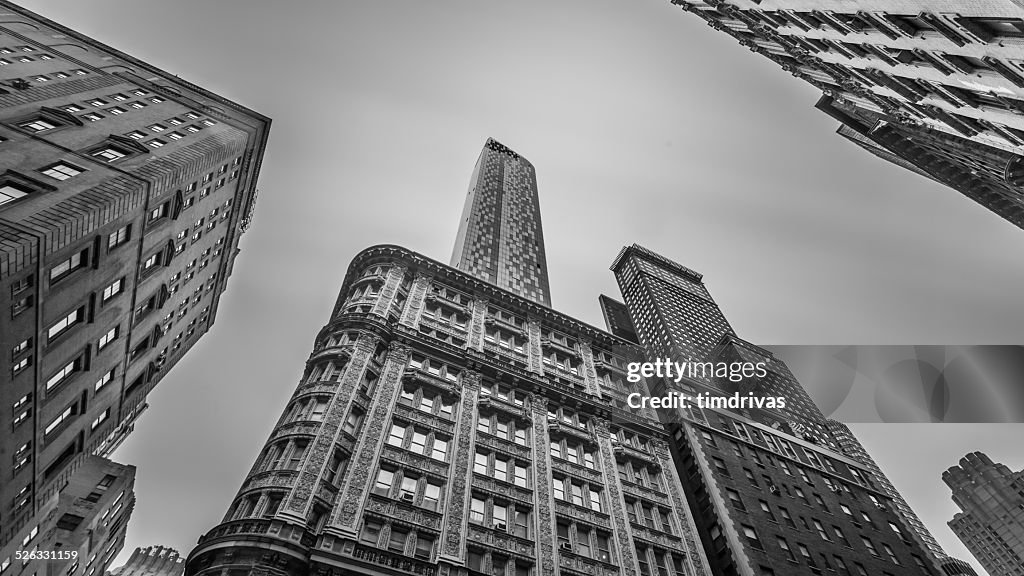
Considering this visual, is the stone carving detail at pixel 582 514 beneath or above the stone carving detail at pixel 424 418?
beneath

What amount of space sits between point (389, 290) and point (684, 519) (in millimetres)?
35326

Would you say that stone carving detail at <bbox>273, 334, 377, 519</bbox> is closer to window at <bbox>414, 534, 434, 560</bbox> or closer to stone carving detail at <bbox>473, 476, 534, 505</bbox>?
window at <bbox>414, 534, 434, 560</bbox>

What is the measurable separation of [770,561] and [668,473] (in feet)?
37.2

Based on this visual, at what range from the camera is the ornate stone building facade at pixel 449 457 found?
3369 centimetres

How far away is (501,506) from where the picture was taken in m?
40.9

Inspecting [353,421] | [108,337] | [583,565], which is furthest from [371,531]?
[108,337]

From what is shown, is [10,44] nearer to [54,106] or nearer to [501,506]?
[54,106]

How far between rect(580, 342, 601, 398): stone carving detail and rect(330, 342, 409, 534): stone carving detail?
20927 mm

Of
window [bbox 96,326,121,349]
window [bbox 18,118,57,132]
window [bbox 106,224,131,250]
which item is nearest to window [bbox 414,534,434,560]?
window [bbox 96,326,121,349]

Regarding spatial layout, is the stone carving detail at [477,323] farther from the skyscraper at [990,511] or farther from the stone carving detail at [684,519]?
the skyscraper at [990,511]

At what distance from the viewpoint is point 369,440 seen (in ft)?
132

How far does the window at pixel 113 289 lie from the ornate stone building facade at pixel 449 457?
48.3 ft

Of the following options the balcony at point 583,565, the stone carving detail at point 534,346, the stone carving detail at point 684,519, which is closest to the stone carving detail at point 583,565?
the balcony at point 583,565

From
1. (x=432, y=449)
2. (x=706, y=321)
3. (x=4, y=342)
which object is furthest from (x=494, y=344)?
(x=706, y=321)
